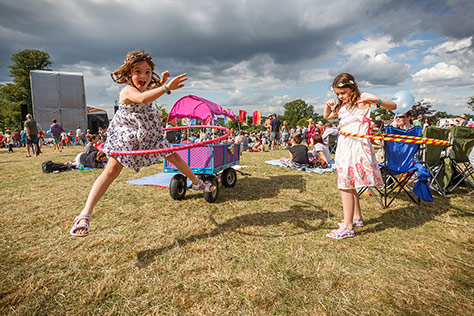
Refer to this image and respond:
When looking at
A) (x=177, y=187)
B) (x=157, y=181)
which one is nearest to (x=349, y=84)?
(x=177, y=187)

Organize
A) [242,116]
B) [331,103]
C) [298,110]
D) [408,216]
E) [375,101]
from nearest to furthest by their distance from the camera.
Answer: [375,101] → [331,103] → [408,216] → [242,116] → [298,110]

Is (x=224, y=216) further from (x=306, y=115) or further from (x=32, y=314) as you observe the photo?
(x=306, y=115)

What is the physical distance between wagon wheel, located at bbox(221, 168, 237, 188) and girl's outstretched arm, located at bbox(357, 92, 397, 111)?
130 inches

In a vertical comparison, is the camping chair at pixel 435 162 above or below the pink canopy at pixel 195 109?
below

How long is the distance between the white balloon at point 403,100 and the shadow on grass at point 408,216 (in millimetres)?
2301

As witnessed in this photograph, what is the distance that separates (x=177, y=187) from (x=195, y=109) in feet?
24.6

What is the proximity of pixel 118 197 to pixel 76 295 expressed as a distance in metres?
2.95

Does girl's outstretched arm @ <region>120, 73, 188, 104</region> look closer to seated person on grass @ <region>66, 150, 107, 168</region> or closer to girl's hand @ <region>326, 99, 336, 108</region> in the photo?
girl's hand @ <region>326, 99, 336, 108</region>

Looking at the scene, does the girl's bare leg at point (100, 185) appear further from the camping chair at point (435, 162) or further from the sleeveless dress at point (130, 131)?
the camping chair at point (435, 162)

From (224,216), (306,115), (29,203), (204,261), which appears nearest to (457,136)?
(224,216)

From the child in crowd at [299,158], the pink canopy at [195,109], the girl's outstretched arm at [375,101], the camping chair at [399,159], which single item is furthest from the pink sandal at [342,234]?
the pink canopy at [195,109]

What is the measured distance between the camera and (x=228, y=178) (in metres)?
5.48

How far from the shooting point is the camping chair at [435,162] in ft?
16.1

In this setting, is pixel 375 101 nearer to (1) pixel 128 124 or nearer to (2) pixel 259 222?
(2) pixel 259 222
